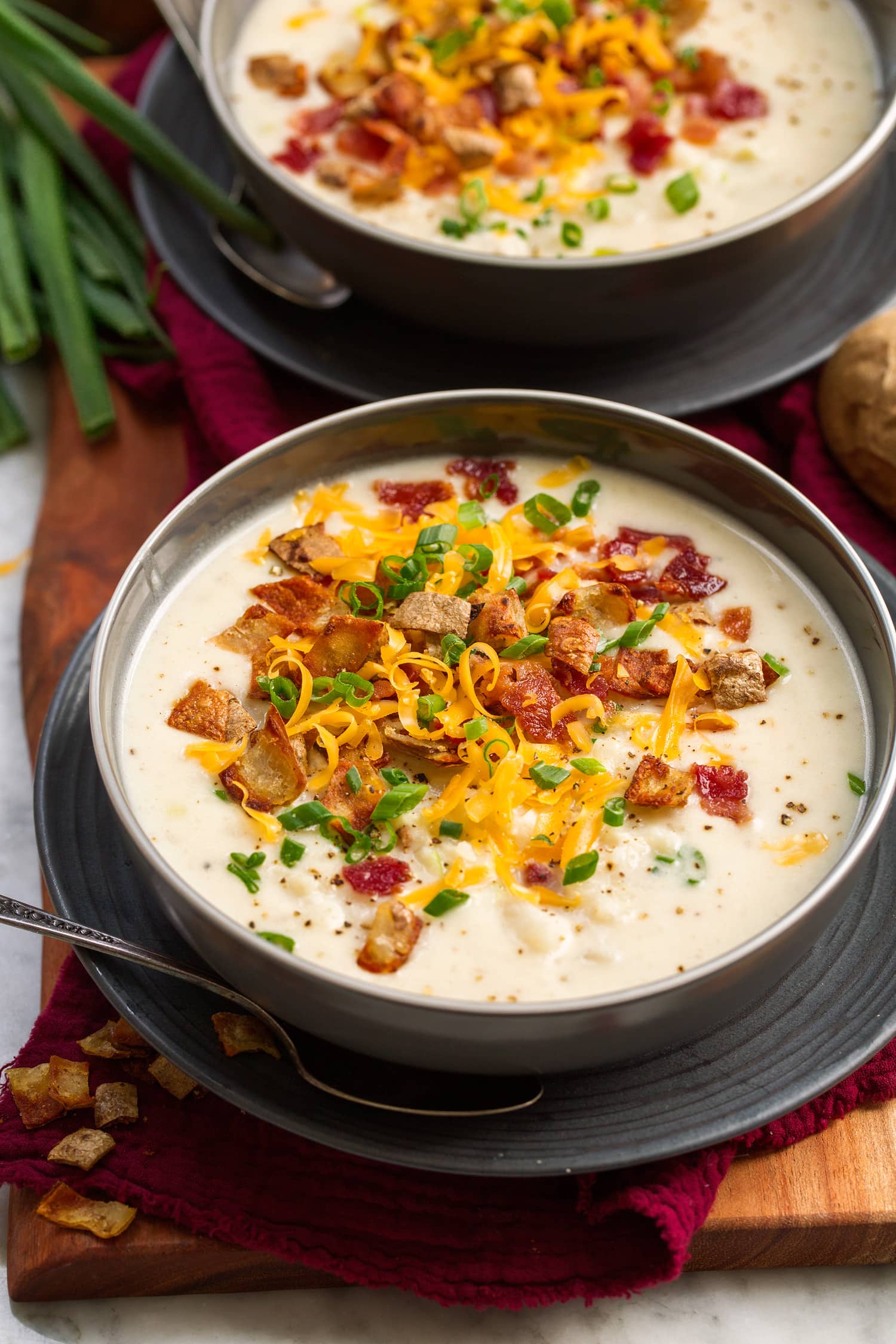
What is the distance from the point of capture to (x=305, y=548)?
275cm

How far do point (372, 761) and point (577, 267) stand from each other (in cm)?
125

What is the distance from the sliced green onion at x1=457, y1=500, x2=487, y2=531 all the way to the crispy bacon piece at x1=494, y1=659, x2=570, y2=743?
1.24 ft

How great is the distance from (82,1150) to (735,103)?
295 centimetres

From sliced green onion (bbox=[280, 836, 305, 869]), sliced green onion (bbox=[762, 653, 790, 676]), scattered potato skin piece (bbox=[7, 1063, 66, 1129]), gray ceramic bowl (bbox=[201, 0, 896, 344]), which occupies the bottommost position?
scattered potato skin piece (bbox=[7, 1063, 66, 1129])

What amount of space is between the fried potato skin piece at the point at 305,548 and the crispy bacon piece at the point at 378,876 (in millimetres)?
657

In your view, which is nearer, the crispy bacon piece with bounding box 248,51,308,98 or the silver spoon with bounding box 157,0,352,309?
the silver spoon with bounding box 157,0,352,309

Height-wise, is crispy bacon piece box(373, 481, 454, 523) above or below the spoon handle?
above

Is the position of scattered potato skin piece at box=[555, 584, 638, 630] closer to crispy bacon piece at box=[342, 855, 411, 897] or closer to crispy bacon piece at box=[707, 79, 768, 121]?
crispy bacon piece at box=[342, 855, 411, 897]

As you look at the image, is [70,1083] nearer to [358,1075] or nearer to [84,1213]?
[84,1213]

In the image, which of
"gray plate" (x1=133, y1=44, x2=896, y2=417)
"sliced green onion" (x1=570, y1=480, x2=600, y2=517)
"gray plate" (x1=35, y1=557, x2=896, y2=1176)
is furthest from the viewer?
"gray plate" (x1=133, y1=44, x2=896, y2=417)

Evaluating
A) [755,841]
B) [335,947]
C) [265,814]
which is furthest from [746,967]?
[265,814]

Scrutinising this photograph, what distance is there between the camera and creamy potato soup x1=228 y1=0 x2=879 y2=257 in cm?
347

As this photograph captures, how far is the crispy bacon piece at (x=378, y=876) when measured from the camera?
2287mm

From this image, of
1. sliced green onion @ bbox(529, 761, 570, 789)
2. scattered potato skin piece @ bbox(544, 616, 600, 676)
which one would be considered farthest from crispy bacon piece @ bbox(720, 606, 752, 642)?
sliced green onion @ bbox(529, 761, 570, 789)
